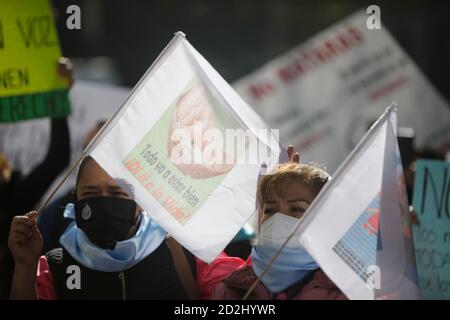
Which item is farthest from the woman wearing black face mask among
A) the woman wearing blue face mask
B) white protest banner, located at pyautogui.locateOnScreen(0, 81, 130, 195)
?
white protest banner, located at pyautogui.locateOnScreen(0, 81, 130, 195)

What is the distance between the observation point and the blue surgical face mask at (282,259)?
10.6 ft

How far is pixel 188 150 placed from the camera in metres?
3.53

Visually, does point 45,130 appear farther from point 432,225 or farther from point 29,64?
point 432,225

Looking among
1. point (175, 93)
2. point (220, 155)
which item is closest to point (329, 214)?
point (220, 155)

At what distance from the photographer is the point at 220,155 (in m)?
3.54

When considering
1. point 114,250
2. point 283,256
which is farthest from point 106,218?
point 283,256

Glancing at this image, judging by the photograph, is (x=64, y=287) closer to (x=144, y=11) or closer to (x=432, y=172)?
A: (x=432, y=172)

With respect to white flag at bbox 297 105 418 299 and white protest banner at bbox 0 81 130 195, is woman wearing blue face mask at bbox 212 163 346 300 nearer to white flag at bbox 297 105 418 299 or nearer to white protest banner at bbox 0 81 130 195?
white flag at bbox 297 105 418 299

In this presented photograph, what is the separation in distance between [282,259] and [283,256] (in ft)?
0.03

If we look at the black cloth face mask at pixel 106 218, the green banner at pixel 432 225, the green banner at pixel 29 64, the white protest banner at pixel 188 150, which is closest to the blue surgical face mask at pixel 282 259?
the white protest banner at pixel 188 150

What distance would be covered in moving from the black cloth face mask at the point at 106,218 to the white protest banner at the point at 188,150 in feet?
0.34

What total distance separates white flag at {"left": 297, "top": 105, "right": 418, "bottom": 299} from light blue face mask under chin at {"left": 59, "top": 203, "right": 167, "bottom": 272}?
599mm

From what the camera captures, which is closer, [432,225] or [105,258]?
[105,258]

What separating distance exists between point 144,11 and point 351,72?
4.47 metres
